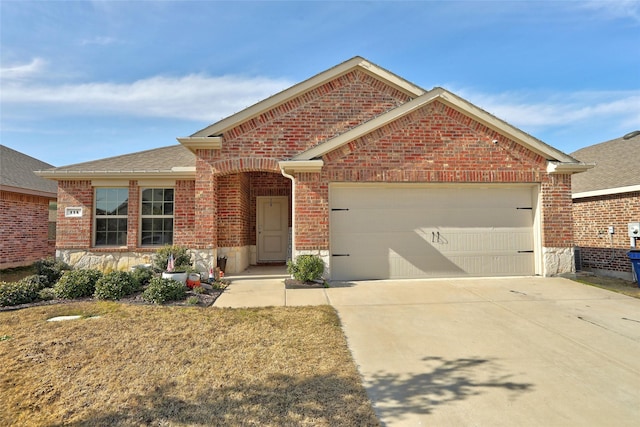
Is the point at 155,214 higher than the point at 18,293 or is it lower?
higher

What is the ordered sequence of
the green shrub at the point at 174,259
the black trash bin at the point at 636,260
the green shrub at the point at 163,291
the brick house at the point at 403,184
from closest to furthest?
the green shrub at the point at 163,291
the green shrub at the point at 174,259
the black trash bin at the point at 636,260
the brick house at the point at 403,184

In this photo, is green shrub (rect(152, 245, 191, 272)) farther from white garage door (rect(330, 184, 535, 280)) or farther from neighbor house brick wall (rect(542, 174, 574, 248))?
neighbor house brick wall (rect(542, 174, 574, 248))

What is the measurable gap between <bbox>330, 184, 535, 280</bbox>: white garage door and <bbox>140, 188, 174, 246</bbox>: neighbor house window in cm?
540

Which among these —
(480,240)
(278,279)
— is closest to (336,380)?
(278,279)

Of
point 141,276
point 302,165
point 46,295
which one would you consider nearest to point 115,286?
point 141,276

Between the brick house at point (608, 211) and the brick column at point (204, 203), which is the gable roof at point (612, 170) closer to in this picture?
the brick house at point (608, 211)

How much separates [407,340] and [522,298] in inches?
143

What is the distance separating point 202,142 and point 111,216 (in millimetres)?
4256

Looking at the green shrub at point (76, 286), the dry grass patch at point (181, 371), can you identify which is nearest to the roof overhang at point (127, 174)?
the green shrub at point (76, 286)

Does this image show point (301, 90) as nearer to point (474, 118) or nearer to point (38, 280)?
point (474, 118)

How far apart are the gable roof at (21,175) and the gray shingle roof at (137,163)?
3.20m

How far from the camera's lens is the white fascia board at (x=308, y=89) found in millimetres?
9188

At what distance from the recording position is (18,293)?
6.85m

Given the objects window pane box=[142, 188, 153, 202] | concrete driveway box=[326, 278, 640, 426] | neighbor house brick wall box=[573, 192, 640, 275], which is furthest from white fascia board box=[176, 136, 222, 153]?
neighbor house brick wall box=[573, 192, 640, 275]
